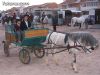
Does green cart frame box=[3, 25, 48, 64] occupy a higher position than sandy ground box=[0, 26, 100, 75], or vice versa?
green cart frame box=[3, 25, 48, 64]

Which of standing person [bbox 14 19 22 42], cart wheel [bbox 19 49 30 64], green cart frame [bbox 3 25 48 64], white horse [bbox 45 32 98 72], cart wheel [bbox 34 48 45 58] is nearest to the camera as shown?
white horse [bbox 45 32 98 72]

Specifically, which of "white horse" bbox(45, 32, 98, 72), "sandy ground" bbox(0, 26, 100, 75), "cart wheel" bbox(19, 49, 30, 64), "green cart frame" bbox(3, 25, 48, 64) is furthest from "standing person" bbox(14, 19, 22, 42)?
"white horse" bbox(45, 32, 98, 72)

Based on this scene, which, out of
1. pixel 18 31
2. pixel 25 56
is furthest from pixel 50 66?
pixel 18 31

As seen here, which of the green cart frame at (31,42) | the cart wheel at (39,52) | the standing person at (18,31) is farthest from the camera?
the cart wheel at (39,52)

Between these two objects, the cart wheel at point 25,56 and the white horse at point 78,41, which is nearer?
the white horse at point 78,41

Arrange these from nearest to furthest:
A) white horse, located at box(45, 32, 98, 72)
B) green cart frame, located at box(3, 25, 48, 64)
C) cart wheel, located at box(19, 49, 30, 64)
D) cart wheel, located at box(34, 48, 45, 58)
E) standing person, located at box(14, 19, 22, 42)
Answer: white horse, located at box(45, 32, 98, 72) → green cart frame, located at box(3, 25, 48, 64) → cart wheel, located at box(19, 49, 30, 64) → standing person, located at box(14, 19, 22, 42) → cart wheel, located at box(34, 48, 45, 58)

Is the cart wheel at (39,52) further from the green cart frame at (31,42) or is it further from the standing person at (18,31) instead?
the standing person at (18,31)

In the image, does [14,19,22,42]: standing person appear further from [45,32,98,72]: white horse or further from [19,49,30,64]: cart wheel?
[45,32,98,72]: white horse

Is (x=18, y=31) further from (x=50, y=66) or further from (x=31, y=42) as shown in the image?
(x=50, y=66)

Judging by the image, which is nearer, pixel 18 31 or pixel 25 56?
pixel 25 56

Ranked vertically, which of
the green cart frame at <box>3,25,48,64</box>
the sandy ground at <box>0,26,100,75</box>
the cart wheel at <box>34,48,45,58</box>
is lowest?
the sandy ground at <box>0,26,100,75</box>

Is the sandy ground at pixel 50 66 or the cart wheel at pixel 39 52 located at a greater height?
the cart wheel at pixel 39 52

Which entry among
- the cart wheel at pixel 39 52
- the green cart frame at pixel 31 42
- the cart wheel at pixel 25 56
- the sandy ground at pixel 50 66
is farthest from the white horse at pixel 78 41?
the cart wheel at pixel 39 52

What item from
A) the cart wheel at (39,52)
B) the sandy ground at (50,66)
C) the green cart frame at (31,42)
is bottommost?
the sandy ground at (50,66)
